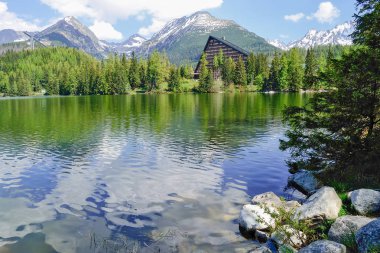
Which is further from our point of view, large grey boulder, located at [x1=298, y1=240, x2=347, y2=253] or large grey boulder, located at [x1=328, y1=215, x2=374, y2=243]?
large grey boulder, located at [x1=328, y1=215, x2=374, y2=243]

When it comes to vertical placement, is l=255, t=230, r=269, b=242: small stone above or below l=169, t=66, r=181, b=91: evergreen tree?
below

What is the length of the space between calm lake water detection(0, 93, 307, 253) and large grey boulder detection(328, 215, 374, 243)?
380cm

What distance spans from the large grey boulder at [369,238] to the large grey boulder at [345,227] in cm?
132

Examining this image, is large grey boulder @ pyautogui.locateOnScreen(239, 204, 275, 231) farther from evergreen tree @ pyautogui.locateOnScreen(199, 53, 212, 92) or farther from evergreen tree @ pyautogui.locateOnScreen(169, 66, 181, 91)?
evergreen tree @ pyautogui.locateOnScreen(169, 66, 181, 91)

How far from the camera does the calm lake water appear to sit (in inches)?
623

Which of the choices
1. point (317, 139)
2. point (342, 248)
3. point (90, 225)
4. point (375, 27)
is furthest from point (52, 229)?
point (375, 27)

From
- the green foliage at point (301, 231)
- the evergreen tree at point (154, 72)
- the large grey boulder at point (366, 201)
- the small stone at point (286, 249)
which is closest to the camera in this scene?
the small stone at point (286, 249)

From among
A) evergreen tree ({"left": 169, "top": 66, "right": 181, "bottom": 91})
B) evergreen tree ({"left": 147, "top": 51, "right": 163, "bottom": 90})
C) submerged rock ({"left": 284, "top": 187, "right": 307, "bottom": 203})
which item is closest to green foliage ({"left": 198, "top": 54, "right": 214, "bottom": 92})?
evergreen tree ({"left": 169, "top": 66, "right": 181, "bottom": 91})

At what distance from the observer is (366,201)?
1487 centimetres

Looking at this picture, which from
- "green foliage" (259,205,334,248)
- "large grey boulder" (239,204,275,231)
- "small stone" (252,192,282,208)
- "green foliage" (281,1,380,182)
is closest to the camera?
"green foliage" (259,205,334,248)

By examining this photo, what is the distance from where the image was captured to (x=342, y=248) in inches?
434

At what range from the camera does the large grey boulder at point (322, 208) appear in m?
14.7

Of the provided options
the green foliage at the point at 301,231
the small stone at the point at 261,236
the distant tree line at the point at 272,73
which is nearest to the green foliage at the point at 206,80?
the distant tree line at the point at 272,73

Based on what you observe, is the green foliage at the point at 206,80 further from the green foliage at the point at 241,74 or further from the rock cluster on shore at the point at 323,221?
the rock cluster on shore at the point at 323,221
